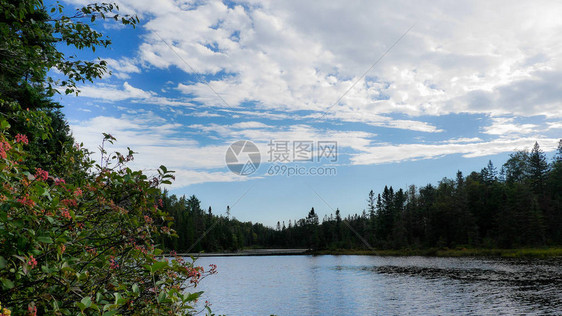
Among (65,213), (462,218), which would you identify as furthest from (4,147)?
(462,218)

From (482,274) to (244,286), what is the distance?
1269 inches

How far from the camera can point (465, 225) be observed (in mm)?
103375

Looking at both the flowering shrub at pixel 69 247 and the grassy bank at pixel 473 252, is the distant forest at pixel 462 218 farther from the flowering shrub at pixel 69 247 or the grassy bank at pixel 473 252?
the flowering shrub at pixel 69 247

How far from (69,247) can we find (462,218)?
386ft

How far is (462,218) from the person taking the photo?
10419 centimetres

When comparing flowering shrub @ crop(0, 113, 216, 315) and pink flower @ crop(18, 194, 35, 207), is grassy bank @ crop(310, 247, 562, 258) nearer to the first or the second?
flowering shrub @ crop(0, 113, 216, 315)

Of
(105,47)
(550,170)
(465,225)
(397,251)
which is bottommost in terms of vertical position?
(397,251)

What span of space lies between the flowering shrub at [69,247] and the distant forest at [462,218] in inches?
2353

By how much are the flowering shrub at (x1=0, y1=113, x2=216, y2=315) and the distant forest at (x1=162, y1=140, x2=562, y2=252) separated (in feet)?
196

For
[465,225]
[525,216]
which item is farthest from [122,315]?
[465,225]

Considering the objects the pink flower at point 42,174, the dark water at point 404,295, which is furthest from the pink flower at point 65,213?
the dark water at point 404,295

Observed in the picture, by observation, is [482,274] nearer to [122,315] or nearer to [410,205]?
[122,315]

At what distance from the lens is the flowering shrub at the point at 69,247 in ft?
10.2

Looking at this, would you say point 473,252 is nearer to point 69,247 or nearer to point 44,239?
point 69,247
